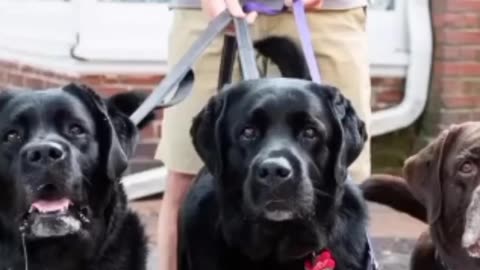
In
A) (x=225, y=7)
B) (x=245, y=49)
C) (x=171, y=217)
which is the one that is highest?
(x=225, y=7)

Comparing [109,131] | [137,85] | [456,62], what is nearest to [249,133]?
[109,131]

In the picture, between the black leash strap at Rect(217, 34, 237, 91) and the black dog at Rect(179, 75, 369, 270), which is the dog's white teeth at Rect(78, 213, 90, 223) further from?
the black leash strap at Rect(217, 34, 237, 91)

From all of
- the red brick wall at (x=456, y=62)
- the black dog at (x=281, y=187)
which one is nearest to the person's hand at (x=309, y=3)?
the black dog at (x=281, y=187)

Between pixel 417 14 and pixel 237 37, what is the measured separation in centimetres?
431

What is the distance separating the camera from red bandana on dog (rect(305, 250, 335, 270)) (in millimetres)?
4516

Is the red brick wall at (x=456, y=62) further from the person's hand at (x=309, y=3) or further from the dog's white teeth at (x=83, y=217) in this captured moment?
the dog's white teeth at (x=83, y=217)

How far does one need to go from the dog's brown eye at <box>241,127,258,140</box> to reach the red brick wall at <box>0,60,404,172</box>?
3710 mm

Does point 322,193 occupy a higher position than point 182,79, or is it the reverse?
point 182,79

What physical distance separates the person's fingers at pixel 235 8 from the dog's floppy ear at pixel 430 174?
894 mm

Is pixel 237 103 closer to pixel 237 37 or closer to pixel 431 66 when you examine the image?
pixel 237 37

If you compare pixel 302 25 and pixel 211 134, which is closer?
pixel 211 134

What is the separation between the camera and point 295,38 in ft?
16.6

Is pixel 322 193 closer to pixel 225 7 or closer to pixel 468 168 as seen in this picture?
pixel 468 168

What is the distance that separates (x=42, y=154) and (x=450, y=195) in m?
1.55
